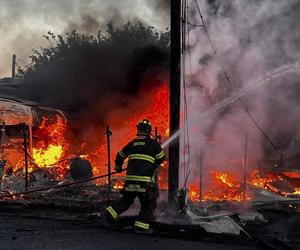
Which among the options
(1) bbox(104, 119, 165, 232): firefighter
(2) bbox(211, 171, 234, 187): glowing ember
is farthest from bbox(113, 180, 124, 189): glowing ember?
(1) bbox(104, 119, 165, 232): firefighter

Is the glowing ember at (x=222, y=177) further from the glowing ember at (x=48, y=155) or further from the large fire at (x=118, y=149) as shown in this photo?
the glowing ember at (x=48, y=155)

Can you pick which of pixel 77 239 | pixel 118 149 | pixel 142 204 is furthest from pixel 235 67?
pixel 77 239

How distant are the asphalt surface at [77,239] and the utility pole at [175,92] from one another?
209 cm

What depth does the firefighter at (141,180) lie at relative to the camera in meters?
6.80

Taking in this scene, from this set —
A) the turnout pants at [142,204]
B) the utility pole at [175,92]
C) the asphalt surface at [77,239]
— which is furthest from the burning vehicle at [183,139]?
the asphalt surface at [77,239]

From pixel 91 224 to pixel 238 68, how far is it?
6.99m

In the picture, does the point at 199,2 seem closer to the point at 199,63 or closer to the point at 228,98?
the point at 199,63

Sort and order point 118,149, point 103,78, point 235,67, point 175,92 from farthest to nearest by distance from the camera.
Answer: point 103,78 < point 118,149 < point 235,67 < point 175,92

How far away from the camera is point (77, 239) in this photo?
6.01 m

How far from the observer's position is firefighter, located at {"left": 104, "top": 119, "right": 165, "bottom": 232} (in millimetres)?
6801

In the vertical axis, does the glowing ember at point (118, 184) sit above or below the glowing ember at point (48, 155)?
below

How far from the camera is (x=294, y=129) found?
14344 millimetres

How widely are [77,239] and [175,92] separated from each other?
11.7 ft

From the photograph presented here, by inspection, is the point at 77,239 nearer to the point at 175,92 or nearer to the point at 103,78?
the point at 175,92
